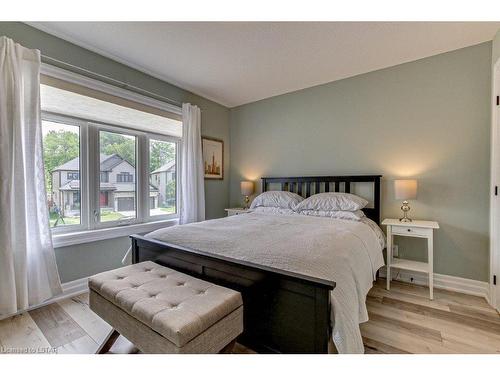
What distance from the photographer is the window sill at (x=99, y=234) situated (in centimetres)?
226

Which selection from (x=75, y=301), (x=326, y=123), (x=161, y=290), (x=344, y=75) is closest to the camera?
(x=161, y=290)

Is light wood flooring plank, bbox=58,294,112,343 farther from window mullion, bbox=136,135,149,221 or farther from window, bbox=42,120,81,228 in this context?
window mullion, bbox=136,135,149,221

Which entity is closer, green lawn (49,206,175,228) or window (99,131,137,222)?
green lawn (49,206,175,228)

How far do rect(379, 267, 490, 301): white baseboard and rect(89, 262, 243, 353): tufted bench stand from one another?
7.47 feet

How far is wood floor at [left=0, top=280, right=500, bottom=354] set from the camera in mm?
1561

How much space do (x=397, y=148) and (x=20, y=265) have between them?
3867mm

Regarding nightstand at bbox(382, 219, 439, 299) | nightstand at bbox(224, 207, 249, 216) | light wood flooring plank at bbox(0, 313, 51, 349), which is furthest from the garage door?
nightstand at bbox(382, 219, 439, 299)

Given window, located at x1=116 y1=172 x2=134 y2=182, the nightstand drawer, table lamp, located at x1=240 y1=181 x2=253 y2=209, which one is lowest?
the nightstand drawer

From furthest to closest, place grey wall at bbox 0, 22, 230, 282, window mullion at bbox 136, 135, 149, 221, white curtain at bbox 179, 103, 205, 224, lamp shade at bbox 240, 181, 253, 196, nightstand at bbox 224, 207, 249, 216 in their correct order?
lamp shade at bbox 240, 181, 253, 196 < nightstand at bbox 224, 207, 249, 216 < white curtain at bbox 179, 103, 205, 224 < window mullion at bbox 136, 135, 149, 221 < grey wall at bbox 0, 22, 230, 282

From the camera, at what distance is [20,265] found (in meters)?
1.91

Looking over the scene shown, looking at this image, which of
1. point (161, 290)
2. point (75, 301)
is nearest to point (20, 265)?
point (75, 301)

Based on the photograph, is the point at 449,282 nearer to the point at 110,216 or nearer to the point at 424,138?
the point at 424,138

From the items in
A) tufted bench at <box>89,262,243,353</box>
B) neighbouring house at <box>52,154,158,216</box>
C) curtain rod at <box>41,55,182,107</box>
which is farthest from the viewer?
neighbouring house at <box>52,154,158,216</box>
